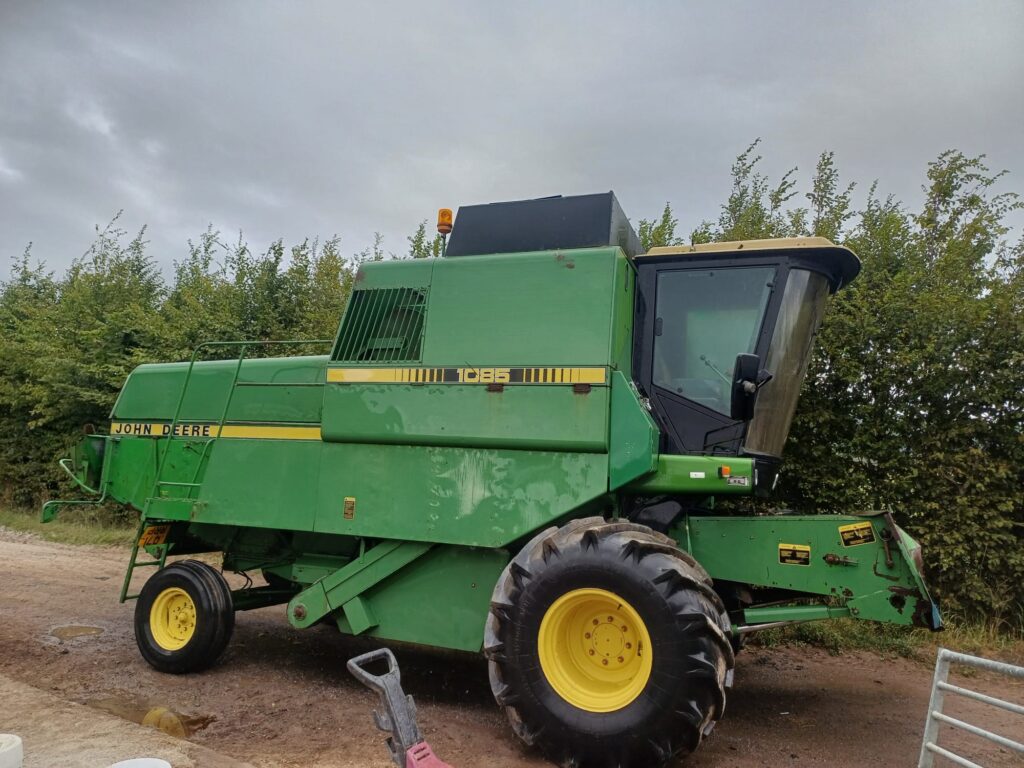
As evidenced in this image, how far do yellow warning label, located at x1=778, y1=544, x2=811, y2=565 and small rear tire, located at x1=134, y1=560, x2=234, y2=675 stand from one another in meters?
4.19

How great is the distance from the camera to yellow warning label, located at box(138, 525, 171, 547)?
6095 millimetres

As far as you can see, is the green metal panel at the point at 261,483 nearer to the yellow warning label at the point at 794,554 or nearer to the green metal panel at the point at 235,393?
the green metal panel at the point at 235,393

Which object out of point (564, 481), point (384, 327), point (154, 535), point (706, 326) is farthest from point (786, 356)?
Answer: point (154, 535)

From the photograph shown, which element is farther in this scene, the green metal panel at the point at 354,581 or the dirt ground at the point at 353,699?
the green metal panel at the point at 354,581

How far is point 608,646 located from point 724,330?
7.08 ft

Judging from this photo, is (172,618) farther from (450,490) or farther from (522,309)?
(522,309)

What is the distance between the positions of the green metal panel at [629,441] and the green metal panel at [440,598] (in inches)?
39.2

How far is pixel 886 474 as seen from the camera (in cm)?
720

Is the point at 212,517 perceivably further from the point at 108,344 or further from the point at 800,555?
the point at 108,344

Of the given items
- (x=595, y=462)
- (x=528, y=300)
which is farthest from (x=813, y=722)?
(x=528, y=300)

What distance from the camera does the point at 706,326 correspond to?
4.85m

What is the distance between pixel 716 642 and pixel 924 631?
436cm

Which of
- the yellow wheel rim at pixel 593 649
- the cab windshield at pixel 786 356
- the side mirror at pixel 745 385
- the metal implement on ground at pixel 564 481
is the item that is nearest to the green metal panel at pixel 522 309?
the metal implement on ground at pixel 564 481

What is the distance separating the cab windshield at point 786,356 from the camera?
186 inches
